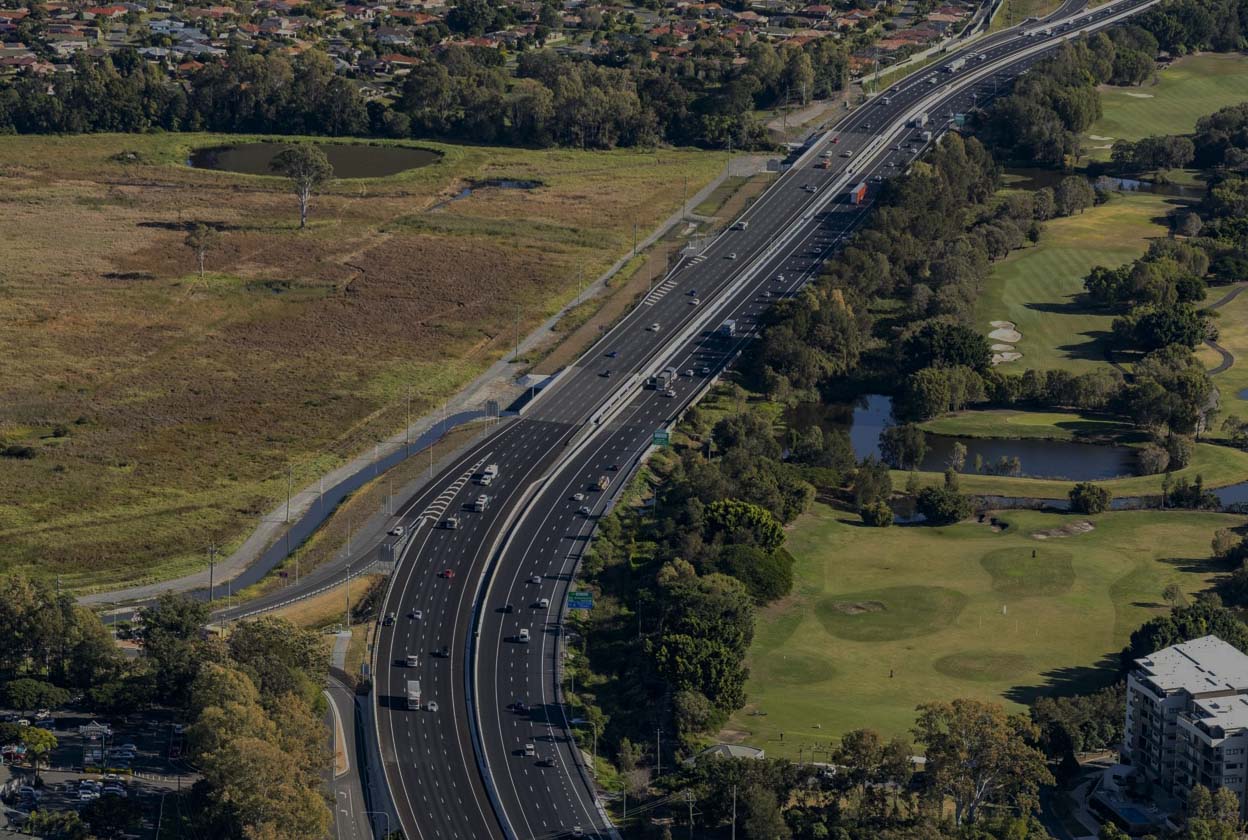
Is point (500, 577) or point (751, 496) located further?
point (751, 496)

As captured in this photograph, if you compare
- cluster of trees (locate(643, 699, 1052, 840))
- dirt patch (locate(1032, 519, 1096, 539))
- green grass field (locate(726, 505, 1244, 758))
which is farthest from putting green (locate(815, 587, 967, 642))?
cluster of trees (locate(643, 699, 1052, 840))

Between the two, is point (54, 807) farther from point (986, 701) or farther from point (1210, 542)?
point (1210, 542)

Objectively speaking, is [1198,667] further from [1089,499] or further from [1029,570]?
[1089,499]

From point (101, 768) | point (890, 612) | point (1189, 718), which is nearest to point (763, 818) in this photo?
point (1189, 718)

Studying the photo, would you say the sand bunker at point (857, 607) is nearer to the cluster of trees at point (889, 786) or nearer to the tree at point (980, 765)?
the cluster of trees at point (889, 786)

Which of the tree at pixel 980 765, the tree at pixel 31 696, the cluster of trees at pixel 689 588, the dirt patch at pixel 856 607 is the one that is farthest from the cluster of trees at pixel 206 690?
the dirt patch at pixel 856 607

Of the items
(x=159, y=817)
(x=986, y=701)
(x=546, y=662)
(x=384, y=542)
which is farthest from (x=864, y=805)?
(x=384, y=542)
